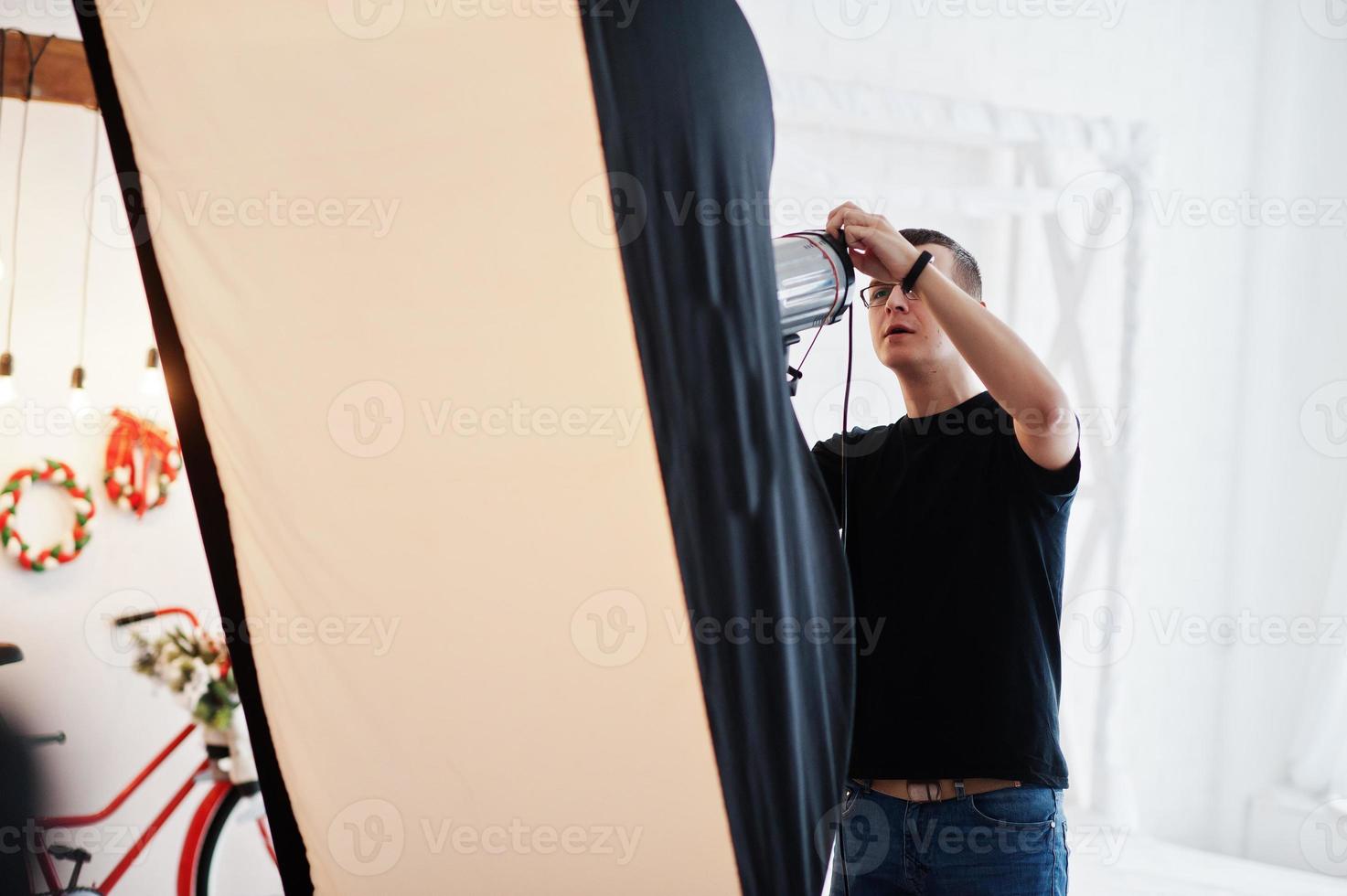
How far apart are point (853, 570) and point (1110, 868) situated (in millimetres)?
2129

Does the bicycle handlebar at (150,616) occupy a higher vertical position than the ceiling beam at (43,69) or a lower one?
lower

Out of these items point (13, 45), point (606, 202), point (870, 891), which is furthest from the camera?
point (13, 45)

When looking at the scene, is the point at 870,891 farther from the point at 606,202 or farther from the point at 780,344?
the point at 606,202

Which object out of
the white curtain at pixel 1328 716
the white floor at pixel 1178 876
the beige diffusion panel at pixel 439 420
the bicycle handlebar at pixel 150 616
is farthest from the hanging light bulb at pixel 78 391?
the white curtain at pixel 1328 716

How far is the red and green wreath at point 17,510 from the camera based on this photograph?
2162 millimetres

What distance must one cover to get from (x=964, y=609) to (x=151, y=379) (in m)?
2.14

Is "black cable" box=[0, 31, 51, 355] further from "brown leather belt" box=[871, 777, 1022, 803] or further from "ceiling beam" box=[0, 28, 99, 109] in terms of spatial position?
"brown leather belt" box=[871, 777, 1022, 803]

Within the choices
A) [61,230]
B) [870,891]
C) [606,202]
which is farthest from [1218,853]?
[61,230]

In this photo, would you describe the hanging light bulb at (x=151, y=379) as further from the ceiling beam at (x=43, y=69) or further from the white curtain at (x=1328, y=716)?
the white curtain at (x=1328, y=716)

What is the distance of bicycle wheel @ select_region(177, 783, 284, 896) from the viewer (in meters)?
2.32

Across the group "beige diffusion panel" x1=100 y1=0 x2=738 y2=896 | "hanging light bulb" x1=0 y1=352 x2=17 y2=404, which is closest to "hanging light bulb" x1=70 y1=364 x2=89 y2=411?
"hanging light bulb" x1=0 y1=352 x2=17 y2=404

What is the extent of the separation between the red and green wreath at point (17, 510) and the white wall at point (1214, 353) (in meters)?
2.56

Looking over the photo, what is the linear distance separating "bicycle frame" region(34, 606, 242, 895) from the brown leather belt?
1.92m

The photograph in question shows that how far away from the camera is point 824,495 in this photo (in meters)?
0.58
